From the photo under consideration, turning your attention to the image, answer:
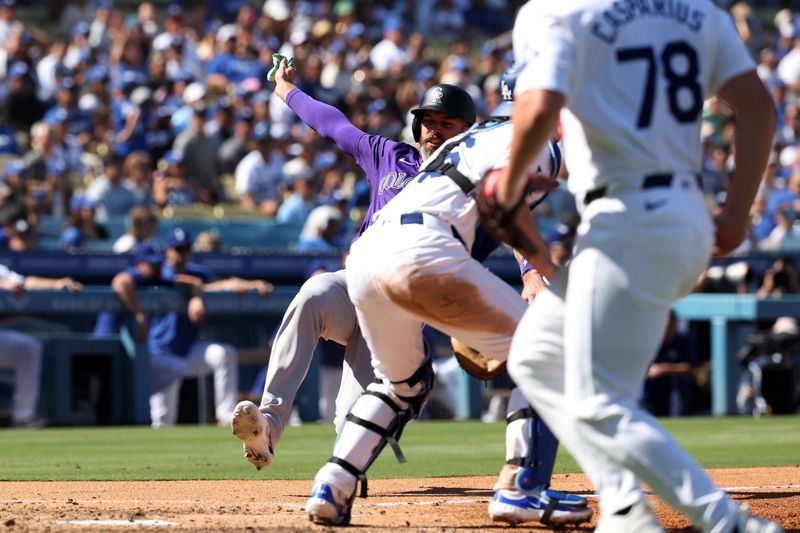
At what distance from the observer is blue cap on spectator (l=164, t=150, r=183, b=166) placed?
50.0 ft

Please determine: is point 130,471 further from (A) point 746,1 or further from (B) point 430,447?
(A) point 746,1

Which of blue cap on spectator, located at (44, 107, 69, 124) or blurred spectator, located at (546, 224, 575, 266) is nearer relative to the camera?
blurred spectator, located at (546, 224, 575, 266)

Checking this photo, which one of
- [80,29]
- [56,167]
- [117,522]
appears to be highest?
[80,29]

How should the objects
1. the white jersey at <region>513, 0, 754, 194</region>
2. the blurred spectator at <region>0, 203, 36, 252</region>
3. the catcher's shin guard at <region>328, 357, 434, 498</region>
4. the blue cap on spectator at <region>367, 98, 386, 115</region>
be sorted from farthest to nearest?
the blue cap on spectator at <region>367, 98, 386, 115</region> < the blurred spectator at <region>0, 203, 36, 252</region> < the catcher's shin guard at <region>328, 357, 434, 498</region> < the white jersey at <region>513, 0, 754, 194</region>

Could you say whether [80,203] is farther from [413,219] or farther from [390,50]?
[413,219]

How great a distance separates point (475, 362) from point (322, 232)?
8261 millimetres

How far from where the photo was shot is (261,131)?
52.6 feet

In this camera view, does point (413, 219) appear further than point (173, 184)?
No

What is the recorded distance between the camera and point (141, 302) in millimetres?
12312

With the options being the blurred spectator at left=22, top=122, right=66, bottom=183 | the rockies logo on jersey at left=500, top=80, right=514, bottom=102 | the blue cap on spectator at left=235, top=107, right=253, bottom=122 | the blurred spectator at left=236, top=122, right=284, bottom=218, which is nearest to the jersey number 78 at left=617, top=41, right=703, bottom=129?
the rockies logo on jersey at left=500, top=80, right=514, bottom=102

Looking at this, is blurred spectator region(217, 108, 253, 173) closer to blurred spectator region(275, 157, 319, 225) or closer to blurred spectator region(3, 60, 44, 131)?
blurred spectator region(275, 157, 319, 225)

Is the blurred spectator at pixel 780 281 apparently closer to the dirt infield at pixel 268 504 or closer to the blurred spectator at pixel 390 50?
the dirt infield at pixel 268 504

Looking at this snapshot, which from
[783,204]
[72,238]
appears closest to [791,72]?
[783,204]

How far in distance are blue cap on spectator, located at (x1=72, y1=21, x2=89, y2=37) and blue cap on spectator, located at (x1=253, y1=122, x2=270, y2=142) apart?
9.99ft
